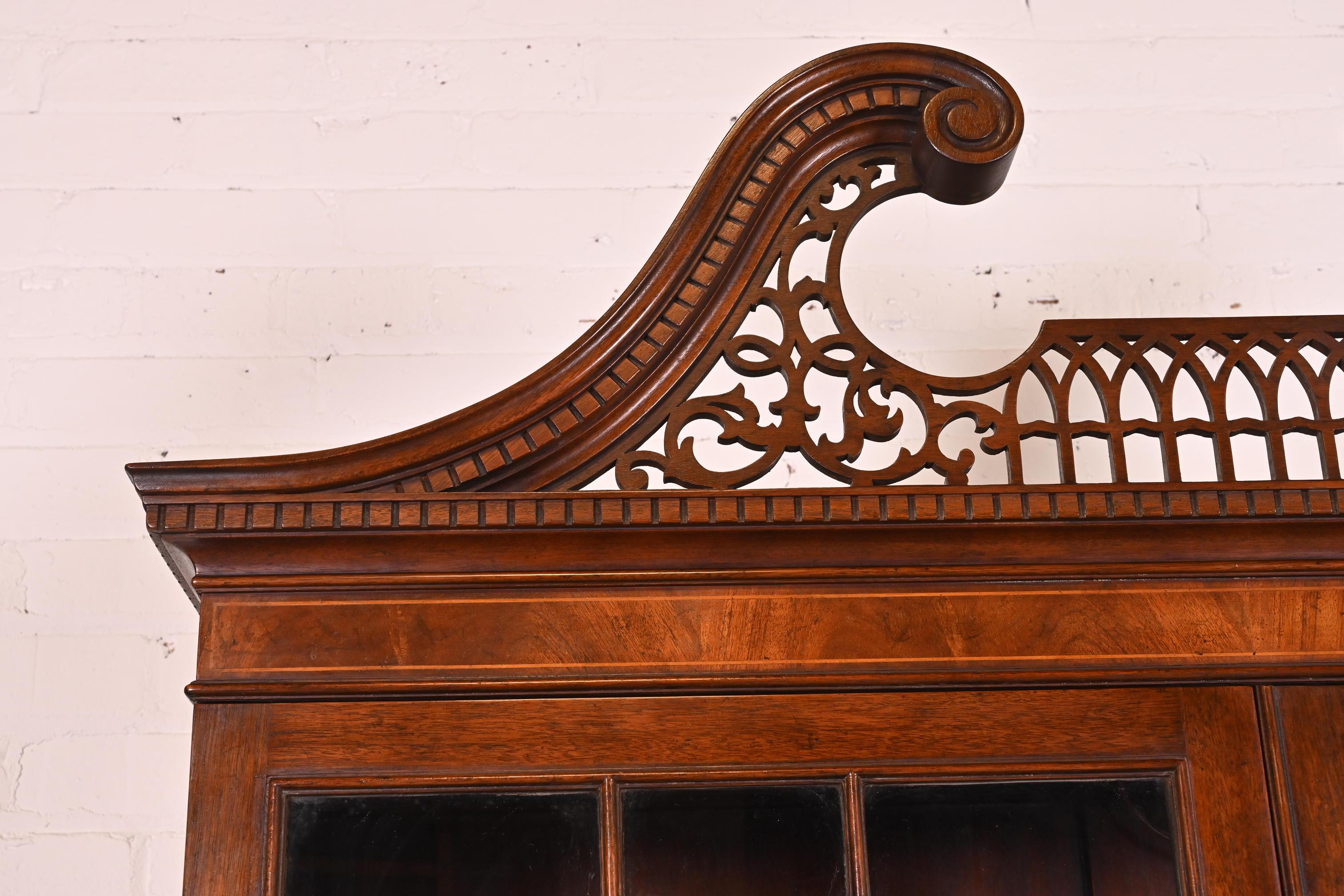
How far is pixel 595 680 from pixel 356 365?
0.62m

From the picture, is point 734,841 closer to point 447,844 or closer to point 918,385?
point 447,844

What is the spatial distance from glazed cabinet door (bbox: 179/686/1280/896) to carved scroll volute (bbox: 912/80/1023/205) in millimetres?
341

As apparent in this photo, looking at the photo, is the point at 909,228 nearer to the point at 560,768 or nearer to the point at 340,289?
the point at 340,289

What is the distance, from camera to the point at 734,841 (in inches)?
32.1

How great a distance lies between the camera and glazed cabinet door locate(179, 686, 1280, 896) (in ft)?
2.64

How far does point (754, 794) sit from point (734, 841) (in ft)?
0.10

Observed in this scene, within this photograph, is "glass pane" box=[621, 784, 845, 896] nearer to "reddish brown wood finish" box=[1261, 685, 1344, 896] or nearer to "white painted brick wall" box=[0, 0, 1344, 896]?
"reddish brown wood finish" box=[1261, 685, 1344, 896]

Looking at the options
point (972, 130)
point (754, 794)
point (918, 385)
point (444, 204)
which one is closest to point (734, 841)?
point (754, 794)

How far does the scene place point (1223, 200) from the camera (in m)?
1.44

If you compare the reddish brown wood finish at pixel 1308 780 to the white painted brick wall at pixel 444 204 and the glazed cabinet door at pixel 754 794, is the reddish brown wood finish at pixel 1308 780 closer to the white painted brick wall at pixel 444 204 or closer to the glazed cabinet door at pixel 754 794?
the glazed cabinet door at pixel 754 794

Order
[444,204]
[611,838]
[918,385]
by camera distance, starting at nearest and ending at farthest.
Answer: [611,838] → [918,385] → [444,204]

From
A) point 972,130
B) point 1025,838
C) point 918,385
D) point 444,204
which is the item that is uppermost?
point 444,204

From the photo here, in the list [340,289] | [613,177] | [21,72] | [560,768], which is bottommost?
[560,768]

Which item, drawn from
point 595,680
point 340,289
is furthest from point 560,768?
point 340,289
